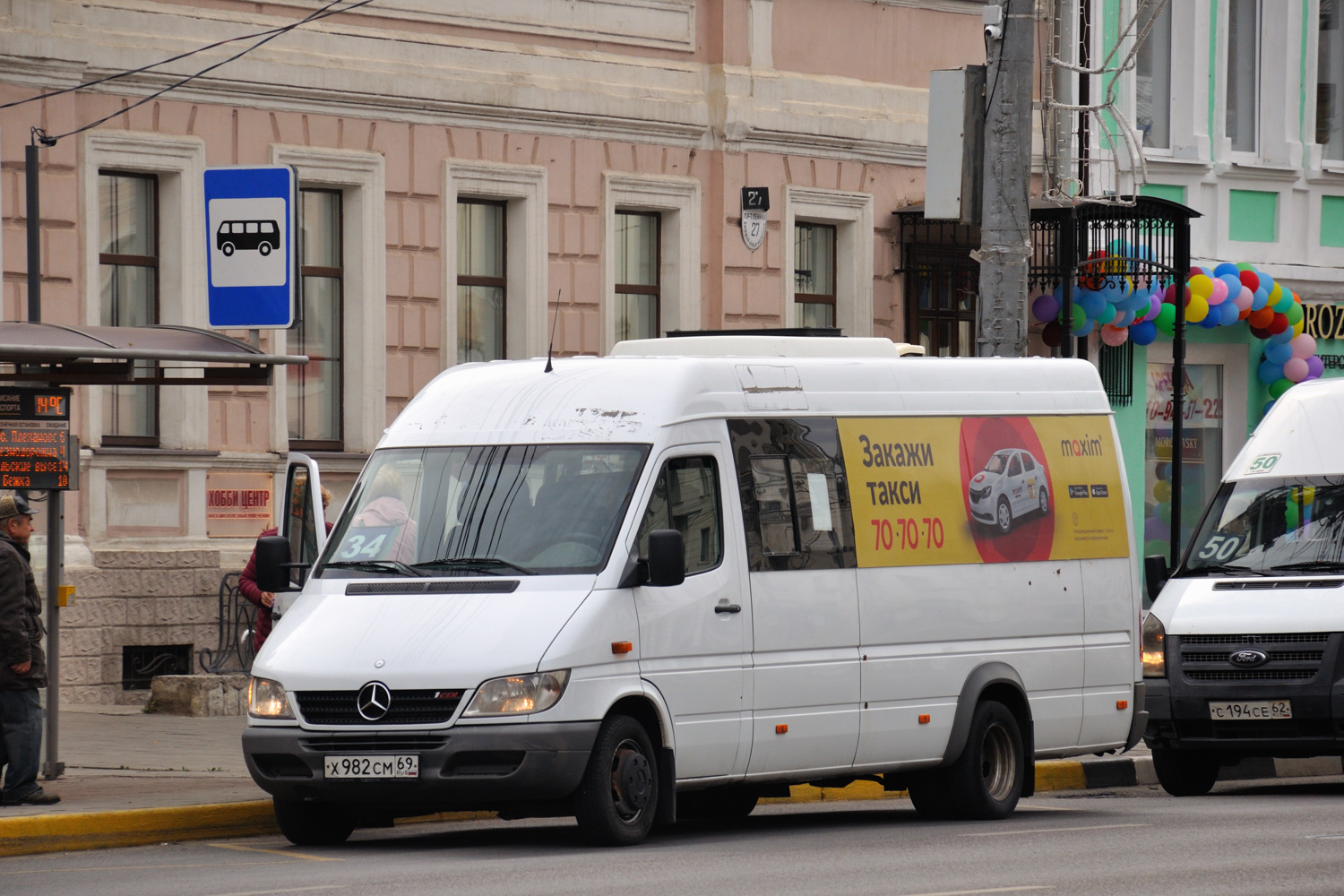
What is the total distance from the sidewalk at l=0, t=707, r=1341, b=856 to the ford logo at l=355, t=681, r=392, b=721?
1941 millimetres

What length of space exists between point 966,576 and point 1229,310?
52.5 ft

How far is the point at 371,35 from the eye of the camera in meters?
22.8

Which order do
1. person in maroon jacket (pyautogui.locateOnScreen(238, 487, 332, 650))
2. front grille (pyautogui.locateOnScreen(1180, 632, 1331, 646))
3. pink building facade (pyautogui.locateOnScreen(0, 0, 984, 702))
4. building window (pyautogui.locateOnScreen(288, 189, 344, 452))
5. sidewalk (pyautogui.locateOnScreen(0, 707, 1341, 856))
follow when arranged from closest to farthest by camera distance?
sidewalk (pyautogui.locateOnScreen(0, 707, 1341, 856)) → front grille (pyautogui.locateOnScreen(1180, 632, 1331, 646)) → person in maroon jacket (pyautogui.locateOnScreen(238, 487, 332, 650)) → pink building facade (pyautogui.locateOnScreen(0, 0, 984, 702)) → building window (pyautogui.locateOnScreen(288, 189, 344, 452))

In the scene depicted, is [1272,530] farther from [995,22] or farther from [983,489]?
[995,22]

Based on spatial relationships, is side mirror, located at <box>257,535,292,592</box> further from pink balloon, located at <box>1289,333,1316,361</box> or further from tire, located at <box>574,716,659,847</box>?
pink balloon, located at <box>1289,333,1316,361</box>

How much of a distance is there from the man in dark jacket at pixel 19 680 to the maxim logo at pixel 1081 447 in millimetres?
5948

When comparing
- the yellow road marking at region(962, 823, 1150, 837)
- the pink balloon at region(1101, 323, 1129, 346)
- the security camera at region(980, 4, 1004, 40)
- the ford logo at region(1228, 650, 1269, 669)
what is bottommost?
the yellow road marking at region(962, 823, 1150, 837)

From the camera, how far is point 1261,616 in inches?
609

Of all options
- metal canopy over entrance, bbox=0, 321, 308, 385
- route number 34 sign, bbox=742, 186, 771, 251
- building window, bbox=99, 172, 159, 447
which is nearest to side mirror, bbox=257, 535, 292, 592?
metal canopy over entrance, bbox=0, 321, 308, 385

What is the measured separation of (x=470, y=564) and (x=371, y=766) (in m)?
1.17

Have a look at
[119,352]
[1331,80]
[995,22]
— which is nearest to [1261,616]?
[995,22]

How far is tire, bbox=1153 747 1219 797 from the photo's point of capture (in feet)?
53.2

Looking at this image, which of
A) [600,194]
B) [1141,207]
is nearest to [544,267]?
[600,194]

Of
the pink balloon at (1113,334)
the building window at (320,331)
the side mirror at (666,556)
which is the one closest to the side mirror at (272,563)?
the side mirror at (666,556)
